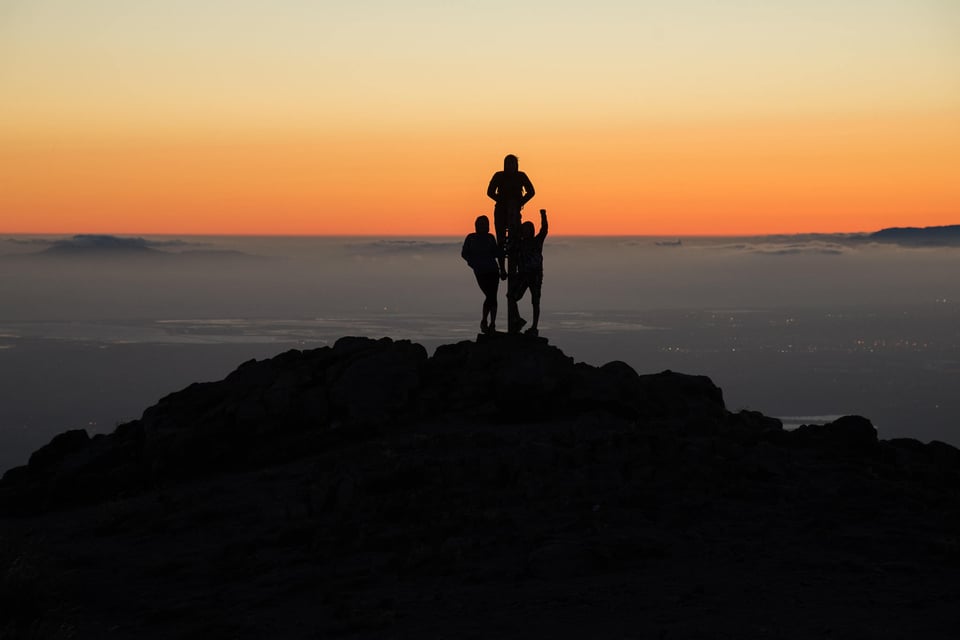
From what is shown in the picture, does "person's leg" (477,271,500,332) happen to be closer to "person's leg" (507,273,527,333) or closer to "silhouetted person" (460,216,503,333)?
"silhouetted person" (460,216,503,333)

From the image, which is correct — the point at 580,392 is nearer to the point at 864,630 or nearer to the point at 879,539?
the point at 879,539

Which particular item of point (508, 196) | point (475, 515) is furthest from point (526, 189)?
point (475, 515)

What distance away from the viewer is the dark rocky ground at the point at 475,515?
1213 centimetres

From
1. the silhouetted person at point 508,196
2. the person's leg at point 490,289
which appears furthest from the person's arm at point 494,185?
the person's leg at point 490,289

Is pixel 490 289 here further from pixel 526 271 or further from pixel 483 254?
pixel 526 271

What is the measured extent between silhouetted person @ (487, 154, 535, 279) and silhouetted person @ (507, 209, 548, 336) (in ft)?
0.76

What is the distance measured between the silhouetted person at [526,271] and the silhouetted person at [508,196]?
23cm

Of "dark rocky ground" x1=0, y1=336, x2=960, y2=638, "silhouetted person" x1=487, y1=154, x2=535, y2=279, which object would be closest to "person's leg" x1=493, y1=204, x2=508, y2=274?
"silhouetted person" x1=487, y1=154, x2=535, y2=279

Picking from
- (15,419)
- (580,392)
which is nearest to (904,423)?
(15,419)

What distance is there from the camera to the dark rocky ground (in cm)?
1213

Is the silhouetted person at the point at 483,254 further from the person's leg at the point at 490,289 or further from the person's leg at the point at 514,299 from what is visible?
the person's leg at the point at 514,299

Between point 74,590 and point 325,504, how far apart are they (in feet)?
12.7

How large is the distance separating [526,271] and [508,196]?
1.68 meters

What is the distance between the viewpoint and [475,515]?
601 inches
